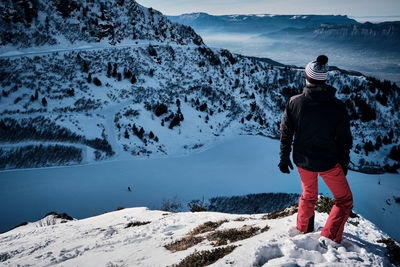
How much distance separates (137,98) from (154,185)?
19.0m

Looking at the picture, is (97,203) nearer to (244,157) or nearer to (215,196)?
(215,196)

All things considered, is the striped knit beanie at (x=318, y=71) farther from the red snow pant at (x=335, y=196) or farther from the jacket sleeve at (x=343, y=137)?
the red snow pant at (x=335, y=196)

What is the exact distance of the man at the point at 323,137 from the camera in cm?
361

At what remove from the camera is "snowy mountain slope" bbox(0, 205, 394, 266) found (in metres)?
3.72

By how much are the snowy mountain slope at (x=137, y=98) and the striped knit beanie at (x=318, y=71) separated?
1003 inches

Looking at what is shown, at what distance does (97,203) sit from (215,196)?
33.6 feet

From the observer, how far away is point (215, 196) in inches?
814

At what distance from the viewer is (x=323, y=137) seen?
12.1 feet

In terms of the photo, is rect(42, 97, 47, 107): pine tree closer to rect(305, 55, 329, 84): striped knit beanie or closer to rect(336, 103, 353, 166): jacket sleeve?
rect(305, 55, 329, 84): striped knit beanie

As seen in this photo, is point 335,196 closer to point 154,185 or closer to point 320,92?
point 320,92

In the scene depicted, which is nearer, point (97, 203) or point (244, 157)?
point (97, 203)

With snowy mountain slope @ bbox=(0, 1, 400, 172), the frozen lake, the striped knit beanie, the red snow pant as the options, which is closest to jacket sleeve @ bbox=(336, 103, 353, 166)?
the red snow pant

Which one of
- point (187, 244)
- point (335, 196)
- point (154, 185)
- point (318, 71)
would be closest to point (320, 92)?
point (318, 71)

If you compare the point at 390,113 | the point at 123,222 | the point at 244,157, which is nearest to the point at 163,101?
the point at 244,157
